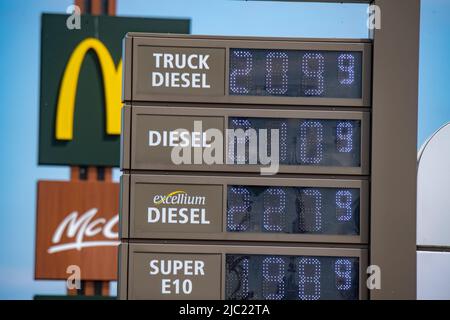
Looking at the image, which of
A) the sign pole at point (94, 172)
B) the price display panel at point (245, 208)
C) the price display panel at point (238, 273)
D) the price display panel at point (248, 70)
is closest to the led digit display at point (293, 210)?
the price display panel at point (245, 208)

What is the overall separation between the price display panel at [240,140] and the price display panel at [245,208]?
0.08 meters

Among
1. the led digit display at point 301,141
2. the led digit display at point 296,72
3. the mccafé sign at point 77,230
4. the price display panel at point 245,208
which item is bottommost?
the mccafé sign at point 77,230

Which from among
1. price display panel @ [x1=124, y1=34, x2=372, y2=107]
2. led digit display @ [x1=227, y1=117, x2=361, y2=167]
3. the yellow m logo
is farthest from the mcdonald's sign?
led digit display @ [x1=227, y1=117, x2=361, y2=167]

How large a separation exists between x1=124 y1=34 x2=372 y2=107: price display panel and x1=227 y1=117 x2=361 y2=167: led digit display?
0.38 ft

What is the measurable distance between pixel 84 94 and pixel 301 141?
575 centimetres

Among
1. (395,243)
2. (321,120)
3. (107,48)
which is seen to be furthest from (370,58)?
(107,48)

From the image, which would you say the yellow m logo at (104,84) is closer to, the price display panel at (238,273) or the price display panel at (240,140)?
the price display panel at (240,140)

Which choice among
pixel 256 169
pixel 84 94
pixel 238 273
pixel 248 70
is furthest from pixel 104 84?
pixel 238 273

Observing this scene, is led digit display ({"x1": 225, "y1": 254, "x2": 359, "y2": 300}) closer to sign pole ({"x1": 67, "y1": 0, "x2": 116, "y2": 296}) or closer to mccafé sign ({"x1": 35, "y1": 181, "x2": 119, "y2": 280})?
mccafé sign ({"x1": 35, "y1": 181, "x2": 119, "y2": 280})

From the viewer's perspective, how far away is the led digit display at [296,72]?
19.2 feet

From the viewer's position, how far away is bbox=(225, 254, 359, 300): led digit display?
5.76 metres

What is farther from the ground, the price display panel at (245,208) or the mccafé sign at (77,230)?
the price display panel at (245,208)

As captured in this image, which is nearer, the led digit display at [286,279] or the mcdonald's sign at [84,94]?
the led digit display at [286,279]

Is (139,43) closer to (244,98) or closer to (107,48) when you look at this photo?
(244,98)
